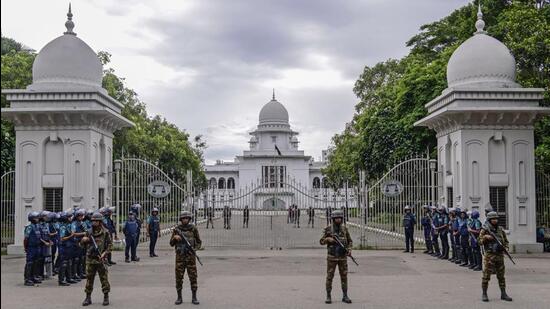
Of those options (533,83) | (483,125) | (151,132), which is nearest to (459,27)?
(533,83)

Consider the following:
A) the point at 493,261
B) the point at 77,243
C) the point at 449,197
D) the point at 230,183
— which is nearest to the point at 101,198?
the point at 77,243

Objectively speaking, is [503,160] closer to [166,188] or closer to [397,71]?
[166,188]

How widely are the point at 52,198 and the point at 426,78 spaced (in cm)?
1664

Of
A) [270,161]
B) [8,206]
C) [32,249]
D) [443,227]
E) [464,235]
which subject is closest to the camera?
[32,249]

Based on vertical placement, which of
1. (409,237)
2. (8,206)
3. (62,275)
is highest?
(8,206)

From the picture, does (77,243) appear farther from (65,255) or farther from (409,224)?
(409,224)

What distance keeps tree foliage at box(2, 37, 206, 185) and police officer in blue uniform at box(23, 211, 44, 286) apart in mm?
3889

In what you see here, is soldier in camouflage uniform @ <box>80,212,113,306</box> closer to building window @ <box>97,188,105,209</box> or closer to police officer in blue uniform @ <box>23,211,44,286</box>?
police officer in blue uniform @ <box>23,211,44,286</box>

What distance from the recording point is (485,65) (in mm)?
19641

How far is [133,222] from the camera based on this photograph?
17938mm

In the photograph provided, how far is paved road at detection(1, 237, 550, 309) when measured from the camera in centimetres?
1110

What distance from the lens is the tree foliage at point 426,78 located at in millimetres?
22234

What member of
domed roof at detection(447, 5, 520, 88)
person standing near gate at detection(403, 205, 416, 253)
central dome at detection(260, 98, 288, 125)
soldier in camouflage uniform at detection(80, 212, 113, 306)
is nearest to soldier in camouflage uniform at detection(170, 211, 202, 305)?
soldier in camouflage uniform at detection(80, 212, 113, 306)

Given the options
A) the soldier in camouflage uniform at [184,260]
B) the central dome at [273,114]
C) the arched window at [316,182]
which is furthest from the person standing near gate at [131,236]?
the arched window at [316,182]
